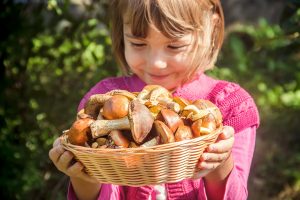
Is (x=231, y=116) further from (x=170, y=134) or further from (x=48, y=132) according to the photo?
(x=48, y=132)

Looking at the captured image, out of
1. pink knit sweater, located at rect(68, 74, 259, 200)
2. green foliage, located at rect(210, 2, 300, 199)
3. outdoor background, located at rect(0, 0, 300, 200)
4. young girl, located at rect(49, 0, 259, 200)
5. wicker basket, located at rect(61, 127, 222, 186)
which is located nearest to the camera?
wicker basket, located at rect(61, 127, 222, 186)

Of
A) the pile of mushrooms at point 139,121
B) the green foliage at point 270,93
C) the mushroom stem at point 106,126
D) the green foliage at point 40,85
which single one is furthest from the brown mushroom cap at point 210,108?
the green foliage at point 270,93

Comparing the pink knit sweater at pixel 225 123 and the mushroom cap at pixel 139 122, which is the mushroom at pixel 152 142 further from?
the pink knit sweater at pixel 225 123

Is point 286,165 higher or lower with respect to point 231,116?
lower

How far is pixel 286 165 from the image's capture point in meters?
4.38

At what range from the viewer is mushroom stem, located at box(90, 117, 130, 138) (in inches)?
65.9

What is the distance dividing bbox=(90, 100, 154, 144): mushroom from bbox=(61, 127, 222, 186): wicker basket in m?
0.06

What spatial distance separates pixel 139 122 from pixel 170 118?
95 millimetres

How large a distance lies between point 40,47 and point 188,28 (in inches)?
64.8

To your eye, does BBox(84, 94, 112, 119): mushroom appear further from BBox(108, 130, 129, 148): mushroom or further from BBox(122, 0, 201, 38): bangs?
BBox(122, 0, 201, 38): bangs

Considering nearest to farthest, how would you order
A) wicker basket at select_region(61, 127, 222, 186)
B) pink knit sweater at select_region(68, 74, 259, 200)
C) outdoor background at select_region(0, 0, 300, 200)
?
wicker basket at select_region(61, 127, 222, 186) < pink knit sweater at select_region(68, 74, 259, 200) < outdoor background at select_region(0, 0, 300, 200)

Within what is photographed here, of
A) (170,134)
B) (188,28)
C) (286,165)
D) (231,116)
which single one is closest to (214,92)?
(231,116)

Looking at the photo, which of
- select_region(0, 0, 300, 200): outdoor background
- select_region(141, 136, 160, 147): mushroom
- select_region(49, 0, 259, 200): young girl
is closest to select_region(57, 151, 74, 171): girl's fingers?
select_region(49, 0, 259, 200): young girl

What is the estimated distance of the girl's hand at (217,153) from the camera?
1756mm
